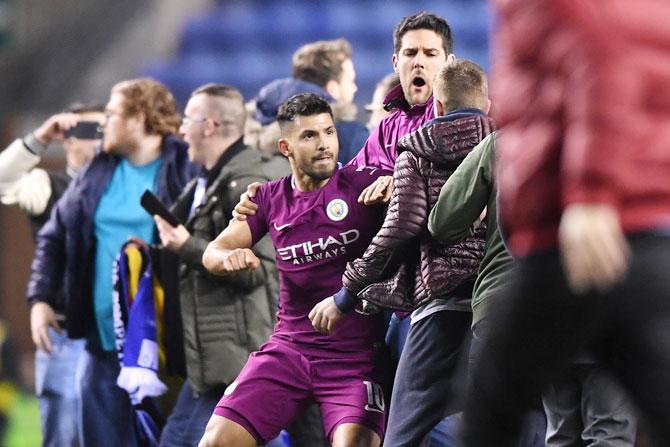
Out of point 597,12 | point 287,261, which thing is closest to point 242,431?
point 287,261

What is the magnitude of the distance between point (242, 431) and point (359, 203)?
3.24 ft

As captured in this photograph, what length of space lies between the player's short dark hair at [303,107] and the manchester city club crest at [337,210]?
0.43 metres

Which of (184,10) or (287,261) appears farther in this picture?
(184,10)

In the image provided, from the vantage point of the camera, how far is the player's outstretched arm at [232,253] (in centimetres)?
563

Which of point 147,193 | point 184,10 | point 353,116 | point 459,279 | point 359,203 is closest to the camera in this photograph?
point 459,279

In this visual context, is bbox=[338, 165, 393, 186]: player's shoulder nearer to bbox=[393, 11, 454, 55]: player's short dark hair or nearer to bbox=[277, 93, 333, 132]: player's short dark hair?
bbox=[277, 93, 333, 132]: player's short dark hair

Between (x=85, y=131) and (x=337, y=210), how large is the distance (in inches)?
120

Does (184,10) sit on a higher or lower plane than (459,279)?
higher

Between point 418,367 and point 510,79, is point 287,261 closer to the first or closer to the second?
point 418,367

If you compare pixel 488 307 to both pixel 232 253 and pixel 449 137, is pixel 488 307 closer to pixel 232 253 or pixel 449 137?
pixel 449 137

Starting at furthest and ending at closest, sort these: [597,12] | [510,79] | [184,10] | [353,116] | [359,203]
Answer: [184,10]
[353,116]
[359,203]
[510,79]
[597,12]

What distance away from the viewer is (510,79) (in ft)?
11.8

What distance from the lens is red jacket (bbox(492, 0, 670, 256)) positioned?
323cm

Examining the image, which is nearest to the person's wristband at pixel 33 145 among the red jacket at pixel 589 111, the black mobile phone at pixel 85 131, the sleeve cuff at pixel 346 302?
the black mobile phone at pixel 85 131
